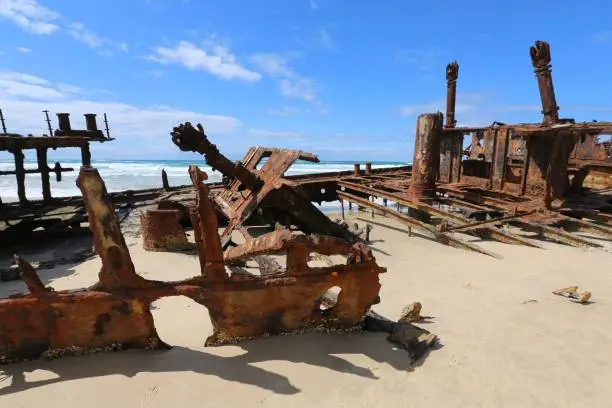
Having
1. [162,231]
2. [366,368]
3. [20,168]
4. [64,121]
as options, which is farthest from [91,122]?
[366,368]

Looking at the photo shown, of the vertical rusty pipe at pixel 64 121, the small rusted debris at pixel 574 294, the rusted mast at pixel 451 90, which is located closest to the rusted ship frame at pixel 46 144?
the vertical rusty pipe at pixel 64 121

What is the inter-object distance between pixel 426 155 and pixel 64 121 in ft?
36.1

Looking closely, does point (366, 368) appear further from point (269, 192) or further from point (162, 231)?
point (162, 231)

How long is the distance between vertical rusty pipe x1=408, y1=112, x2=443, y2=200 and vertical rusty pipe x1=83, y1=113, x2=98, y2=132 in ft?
34.1

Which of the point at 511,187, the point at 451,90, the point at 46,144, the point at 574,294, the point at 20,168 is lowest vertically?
the point at 574,294

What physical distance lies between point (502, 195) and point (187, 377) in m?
9.94

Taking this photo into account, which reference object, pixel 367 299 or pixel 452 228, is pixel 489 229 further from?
pixel 367 299

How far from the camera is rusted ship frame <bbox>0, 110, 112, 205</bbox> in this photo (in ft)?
31.2

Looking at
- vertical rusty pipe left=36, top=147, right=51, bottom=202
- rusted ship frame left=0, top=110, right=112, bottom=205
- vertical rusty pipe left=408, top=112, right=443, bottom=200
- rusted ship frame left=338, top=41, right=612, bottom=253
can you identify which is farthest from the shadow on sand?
vertical rusty pipe left=36, top=147, right=51, bottom=202

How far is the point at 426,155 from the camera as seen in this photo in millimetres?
9609

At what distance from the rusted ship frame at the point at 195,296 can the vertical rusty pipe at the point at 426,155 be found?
6699mm

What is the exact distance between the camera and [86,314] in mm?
2889

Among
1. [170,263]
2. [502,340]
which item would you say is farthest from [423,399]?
[170,263]

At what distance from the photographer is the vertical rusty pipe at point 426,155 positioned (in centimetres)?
945
